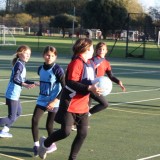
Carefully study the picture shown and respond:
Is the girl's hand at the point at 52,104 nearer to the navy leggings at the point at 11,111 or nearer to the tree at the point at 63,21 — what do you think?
the navy leggings at the point at 11,111

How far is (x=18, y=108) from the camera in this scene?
884cm

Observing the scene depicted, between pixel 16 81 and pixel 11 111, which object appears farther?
pixel 11 111

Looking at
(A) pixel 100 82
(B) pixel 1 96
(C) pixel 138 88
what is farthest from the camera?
(C) pixel 138 88

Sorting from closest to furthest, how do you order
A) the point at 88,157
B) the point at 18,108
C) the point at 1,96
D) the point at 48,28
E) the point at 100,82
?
the point at 100,82 → the point at 88,157 → the point at 18,108 → the point at 1,96 → the point at 48,28

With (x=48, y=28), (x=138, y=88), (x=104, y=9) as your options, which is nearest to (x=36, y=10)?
(x=48, y=28)

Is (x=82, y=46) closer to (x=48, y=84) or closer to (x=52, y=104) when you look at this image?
(x=52, y=104)

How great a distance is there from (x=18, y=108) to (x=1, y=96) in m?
5.68

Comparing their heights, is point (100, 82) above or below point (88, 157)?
above

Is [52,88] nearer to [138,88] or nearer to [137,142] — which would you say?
[137,142]

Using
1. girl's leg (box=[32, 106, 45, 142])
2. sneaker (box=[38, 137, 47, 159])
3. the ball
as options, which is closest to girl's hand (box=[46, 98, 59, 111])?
girl's leg (box=[32, 106, 45, 142])

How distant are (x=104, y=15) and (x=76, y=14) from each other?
26.3 meters

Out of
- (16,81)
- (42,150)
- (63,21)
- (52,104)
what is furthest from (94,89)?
(63,21)

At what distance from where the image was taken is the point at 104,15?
84.8 metres

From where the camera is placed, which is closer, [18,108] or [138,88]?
[18,108]
